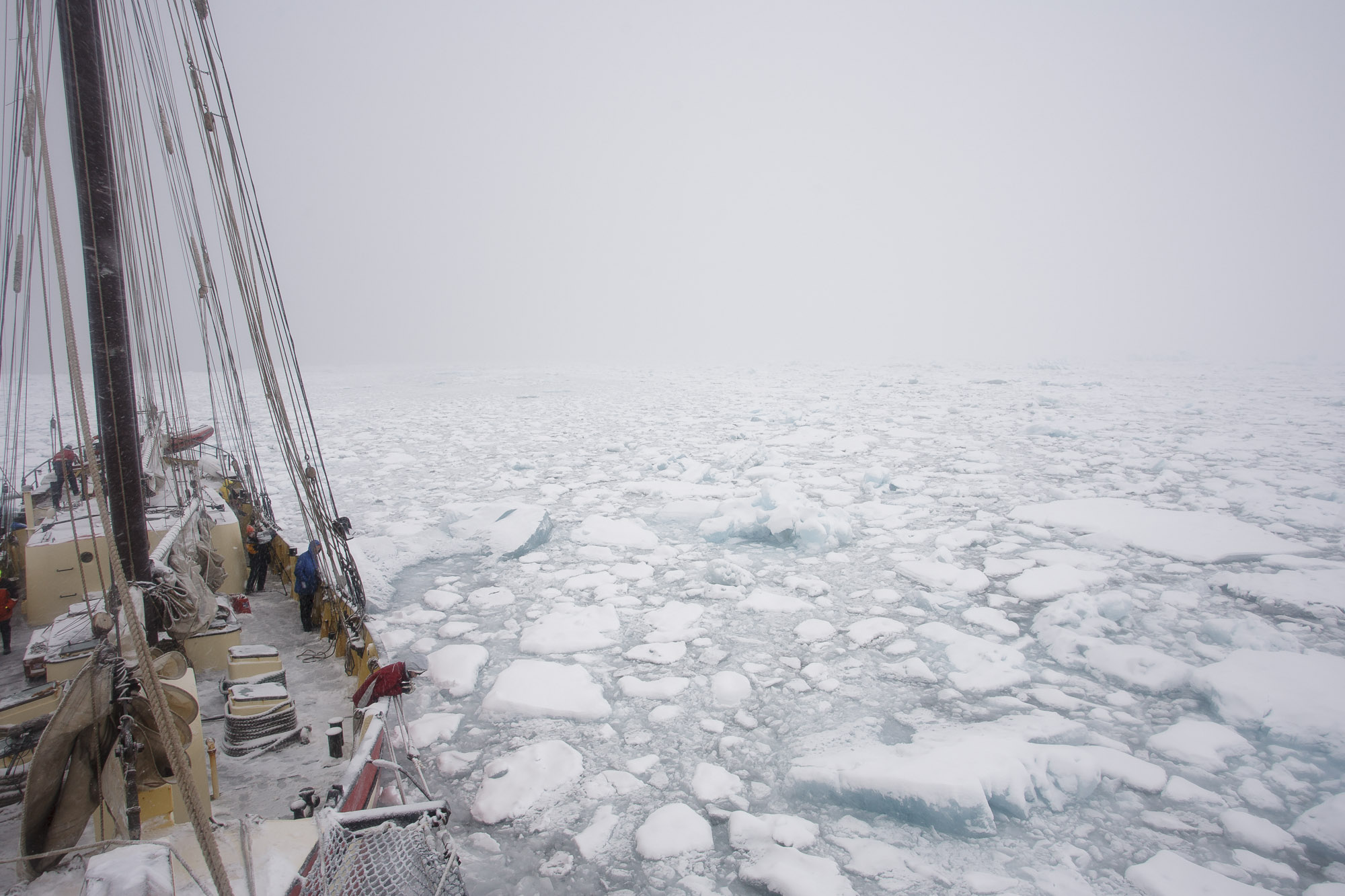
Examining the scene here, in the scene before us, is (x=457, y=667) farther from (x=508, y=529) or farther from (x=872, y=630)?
(x=872, y=630)

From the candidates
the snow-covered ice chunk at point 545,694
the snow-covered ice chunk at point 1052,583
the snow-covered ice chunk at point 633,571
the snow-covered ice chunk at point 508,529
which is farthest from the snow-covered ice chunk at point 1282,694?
the snow-covered ice chunk at point 508,529

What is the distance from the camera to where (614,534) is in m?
7.14

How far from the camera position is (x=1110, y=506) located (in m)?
7.42

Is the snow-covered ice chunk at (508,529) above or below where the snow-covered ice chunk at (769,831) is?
above

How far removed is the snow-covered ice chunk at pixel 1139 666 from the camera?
3.93m

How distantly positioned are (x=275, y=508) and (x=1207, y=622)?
10.9m

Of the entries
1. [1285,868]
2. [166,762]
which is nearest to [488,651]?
[166,762]

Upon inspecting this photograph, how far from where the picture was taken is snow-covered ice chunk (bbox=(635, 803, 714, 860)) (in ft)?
9.18

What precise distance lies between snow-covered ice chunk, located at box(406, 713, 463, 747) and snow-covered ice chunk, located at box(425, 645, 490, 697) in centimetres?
26

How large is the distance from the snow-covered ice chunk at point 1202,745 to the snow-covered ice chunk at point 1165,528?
10.0 ft

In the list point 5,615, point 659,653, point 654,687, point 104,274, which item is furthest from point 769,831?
point 5,615

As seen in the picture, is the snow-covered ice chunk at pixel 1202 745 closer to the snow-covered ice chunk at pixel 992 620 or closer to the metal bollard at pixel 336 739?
the snow-covered ice chunk at pixel 992 620

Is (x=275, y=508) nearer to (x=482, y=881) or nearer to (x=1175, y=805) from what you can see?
(x=482, y=881)

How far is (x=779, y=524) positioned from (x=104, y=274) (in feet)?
19.0
